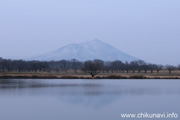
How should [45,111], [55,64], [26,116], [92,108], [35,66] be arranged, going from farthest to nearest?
[55,64]
[35,66]
[92,108]
[45,111]
[26,116]

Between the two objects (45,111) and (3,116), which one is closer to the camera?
(3,116)

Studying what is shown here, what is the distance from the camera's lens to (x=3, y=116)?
59.4 feet

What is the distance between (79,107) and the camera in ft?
73.7

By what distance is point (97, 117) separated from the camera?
1802cm

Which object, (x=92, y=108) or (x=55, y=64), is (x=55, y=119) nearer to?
(x=92, y=108)

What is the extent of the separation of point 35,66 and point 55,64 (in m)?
46.8

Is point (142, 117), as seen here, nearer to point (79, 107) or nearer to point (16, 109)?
→ point (79, 107)

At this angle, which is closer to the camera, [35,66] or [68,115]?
[68,115]

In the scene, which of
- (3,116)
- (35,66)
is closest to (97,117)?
(3,116)

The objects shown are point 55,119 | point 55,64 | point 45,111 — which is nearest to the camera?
point 55,119

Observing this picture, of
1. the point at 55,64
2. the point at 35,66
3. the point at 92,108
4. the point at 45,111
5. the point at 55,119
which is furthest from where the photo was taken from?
the point at 55,64

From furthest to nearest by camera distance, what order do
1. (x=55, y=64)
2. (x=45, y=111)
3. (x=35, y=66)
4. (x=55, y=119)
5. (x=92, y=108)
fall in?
1. (x=55, y=64)
2. (x=35, y=66)
3. (x=92, y=108)
4. (x=45, y=111)
5. (x=55, y=119)

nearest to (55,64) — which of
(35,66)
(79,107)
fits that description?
(35,66)

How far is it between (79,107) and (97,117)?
4628mm
